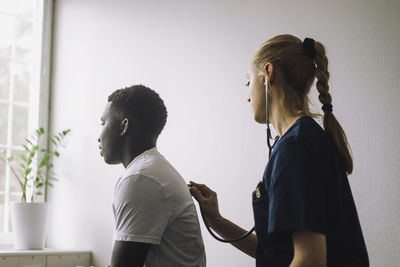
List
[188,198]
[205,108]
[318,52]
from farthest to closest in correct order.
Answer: [205,108]
[188,198]
[318,52]

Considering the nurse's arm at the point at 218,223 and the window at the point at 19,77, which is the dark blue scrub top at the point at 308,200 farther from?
the window at the point at 19,77

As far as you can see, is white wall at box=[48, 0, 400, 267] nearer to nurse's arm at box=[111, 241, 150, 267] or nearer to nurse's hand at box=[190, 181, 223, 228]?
nurse's hand at box=[190, 181, 223, 228]

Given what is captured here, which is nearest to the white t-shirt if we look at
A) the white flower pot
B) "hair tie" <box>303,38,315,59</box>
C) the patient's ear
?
the patient's ear

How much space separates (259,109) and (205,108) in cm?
116

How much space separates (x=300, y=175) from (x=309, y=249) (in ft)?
0.52

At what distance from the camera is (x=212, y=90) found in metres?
2.50

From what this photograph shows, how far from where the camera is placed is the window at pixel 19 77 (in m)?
3.51

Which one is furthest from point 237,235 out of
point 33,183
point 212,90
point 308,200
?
point 33,183

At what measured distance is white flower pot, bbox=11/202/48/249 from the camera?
310 cm

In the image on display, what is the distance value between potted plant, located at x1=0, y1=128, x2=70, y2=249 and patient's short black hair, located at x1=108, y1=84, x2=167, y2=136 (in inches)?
63.1

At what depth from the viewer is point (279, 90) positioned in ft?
4.40

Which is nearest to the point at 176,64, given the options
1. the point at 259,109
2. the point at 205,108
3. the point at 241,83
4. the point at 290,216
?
the point at 205,108

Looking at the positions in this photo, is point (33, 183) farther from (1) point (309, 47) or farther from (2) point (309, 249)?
(2) point (309, 249)

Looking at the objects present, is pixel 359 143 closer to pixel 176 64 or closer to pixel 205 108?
pixel 205 108
